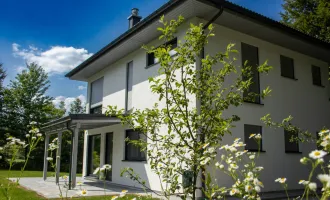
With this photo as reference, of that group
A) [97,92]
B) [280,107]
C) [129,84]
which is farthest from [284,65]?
[97,92]

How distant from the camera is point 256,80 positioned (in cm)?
1030

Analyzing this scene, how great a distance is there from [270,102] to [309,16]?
8017 millimetres

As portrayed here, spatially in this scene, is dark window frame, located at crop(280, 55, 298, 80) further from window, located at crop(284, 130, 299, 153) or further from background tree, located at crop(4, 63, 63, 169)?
background tree, located at crop(4, 63, 63, 169)

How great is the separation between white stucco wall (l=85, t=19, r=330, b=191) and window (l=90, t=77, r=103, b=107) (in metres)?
1.45

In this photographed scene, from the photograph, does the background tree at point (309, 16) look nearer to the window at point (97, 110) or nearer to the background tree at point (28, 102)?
the window at point (97, 110)

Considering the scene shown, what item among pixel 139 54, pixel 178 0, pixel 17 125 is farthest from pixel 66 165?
pixel 178 0

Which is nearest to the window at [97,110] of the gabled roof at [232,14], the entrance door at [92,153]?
the entrance door at [92,153]

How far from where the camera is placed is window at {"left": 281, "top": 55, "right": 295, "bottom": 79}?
11477 mm

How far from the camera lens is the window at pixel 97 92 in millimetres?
15055

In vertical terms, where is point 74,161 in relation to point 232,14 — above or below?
below

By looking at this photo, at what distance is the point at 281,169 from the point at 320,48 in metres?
5.05

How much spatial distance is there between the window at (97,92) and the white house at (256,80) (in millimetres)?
671

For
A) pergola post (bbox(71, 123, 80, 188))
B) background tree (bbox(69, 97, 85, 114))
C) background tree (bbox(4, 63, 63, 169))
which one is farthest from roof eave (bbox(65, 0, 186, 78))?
background tree (bbox(69, 97, 85, 114))

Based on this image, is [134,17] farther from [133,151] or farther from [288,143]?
[288,143]
